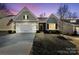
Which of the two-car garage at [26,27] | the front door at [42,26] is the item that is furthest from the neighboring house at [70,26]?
the two-car garage at [26,27]

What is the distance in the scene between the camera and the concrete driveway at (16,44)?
3.08 metres

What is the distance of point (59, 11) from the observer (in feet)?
10.2

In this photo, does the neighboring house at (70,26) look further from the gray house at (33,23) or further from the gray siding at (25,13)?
the gray siding at (25,13)

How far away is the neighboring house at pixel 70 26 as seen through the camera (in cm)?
310

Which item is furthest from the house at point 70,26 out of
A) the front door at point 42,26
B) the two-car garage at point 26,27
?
the two-car garage at point 26,27

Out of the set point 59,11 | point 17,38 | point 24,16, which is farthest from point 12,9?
point 59,11

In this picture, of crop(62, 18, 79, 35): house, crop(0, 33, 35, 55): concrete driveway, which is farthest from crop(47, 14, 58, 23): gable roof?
crop(0, 33, 35, 55): concrete driveway

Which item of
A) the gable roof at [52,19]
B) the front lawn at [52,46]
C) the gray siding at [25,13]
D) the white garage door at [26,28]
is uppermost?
the gray siding at [25,13]

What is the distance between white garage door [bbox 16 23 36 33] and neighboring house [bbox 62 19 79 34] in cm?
40

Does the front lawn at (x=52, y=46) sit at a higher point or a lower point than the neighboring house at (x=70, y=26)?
lower

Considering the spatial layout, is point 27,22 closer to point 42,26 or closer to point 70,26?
point 42,26

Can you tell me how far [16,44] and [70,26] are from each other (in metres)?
0.74

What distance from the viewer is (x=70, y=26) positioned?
3117 millimetres

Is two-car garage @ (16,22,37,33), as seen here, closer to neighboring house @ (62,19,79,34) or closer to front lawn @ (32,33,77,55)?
front lawn @ (32,33,77,55)
